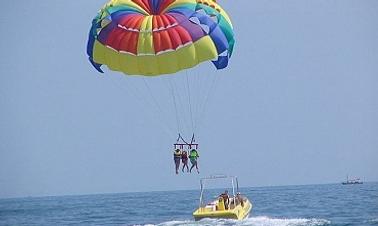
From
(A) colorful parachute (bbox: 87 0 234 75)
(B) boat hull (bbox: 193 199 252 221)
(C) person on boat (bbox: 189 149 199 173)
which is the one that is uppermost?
(A) colorful parachute (bbox: 87 0 234 75)

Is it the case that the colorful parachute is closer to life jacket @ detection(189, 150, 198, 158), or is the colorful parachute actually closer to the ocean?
life jacket @ detection(189, 150, 198, 158)

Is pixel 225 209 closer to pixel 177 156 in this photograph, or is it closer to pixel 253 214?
pixel 177 156

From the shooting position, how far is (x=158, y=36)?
23391 mm

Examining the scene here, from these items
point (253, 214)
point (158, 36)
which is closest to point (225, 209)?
point (158, 36)

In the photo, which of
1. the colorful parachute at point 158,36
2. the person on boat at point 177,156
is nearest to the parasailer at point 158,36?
the colorful parachute at point 158,36

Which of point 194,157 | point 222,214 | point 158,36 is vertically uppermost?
point 158,36

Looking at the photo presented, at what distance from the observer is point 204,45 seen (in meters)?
→ 23.8

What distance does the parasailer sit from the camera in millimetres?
23484

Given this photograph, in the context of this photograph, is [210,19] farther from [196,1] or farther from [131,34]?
[131,34]

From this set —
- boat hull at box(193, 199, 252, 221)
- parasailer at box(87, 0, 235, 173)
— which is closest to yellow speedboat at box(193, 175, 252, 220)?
boat hull at box(193, 199, 252, 221)

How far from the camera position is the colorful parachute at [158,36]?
23.5 m

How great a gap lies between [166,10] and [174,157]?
479 cm

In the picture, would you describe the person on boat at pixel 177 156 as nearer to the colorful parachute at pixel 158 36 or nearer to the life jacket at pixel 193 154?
the life jacket at pixel 193 154

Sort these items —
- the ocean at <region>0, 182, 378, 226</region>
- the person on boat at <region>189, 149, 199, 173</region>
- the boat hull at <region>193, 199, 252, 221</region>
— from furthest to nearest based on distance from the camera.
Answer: the ocean at <region>0, 182, 378, 226</region> < the boat hull at <region>193, 199, 252, 221</region> < the person on boat at <region>189, 149, 199, 173</region>
